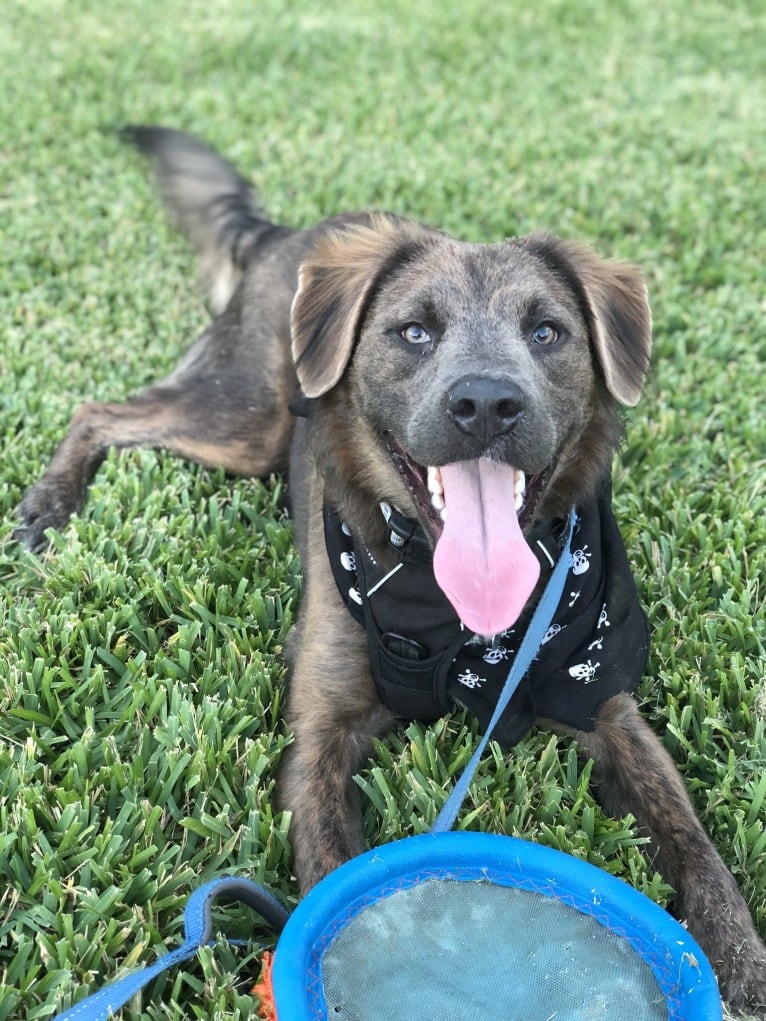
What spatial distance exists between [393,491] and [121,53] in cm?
743

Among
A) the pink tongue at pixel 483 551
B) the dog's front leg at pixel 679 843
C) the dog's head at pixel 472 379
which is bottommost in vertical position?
the dog's front leg at pixel 679 843

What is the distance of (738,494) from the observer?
4.44 m

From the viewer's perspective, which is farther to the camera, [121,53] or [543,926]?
[121,53]

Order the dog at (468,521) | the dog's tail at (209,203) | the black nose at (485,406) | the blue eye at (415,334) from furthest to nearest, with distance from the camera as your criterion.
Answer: the dog's tail at (209,203), the blue eye at (415,334), the dog at (468,521), the black nose at (485,406)

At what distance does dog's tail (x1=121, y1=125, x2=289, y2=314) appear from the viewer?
19.1ft

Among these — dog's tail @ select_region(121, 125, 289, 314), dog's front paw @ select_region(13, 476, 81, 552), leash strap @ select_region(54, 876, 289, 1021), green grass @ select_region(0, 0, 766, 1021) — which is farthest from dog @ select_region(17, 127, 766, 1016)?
dog's tail @ select_region(121, 125, 289, 314)

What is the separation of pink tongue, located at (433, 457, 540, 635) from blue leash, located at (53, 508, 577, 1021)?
0.12 m

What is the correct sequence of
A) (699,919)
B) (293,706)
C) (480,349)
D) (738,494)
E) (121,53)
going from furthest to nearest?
(121,53)
(738,494)
(293,706)
(480,349)
(699,919)

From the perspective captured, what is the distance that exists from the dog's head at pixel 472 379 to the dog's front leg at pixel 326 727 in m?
0.43

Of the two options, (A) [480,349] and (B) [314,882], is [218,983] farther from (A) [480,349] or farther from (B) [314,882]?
(A) [480,349]

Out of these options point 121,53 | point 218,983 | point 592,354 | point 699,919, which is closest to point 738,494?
point 592,354

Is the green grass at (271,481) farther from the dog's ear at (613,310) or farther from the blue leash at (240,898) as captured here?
the dog's ear at (613,310)

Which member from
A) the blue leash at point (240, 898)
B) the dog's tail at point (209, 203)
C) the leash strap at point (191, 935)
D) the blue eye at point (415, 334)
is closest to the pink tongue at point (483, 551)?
the blue leash at point (240, 898)

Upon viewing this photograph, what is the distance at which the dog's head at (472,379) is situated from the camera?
2902 millimetres
